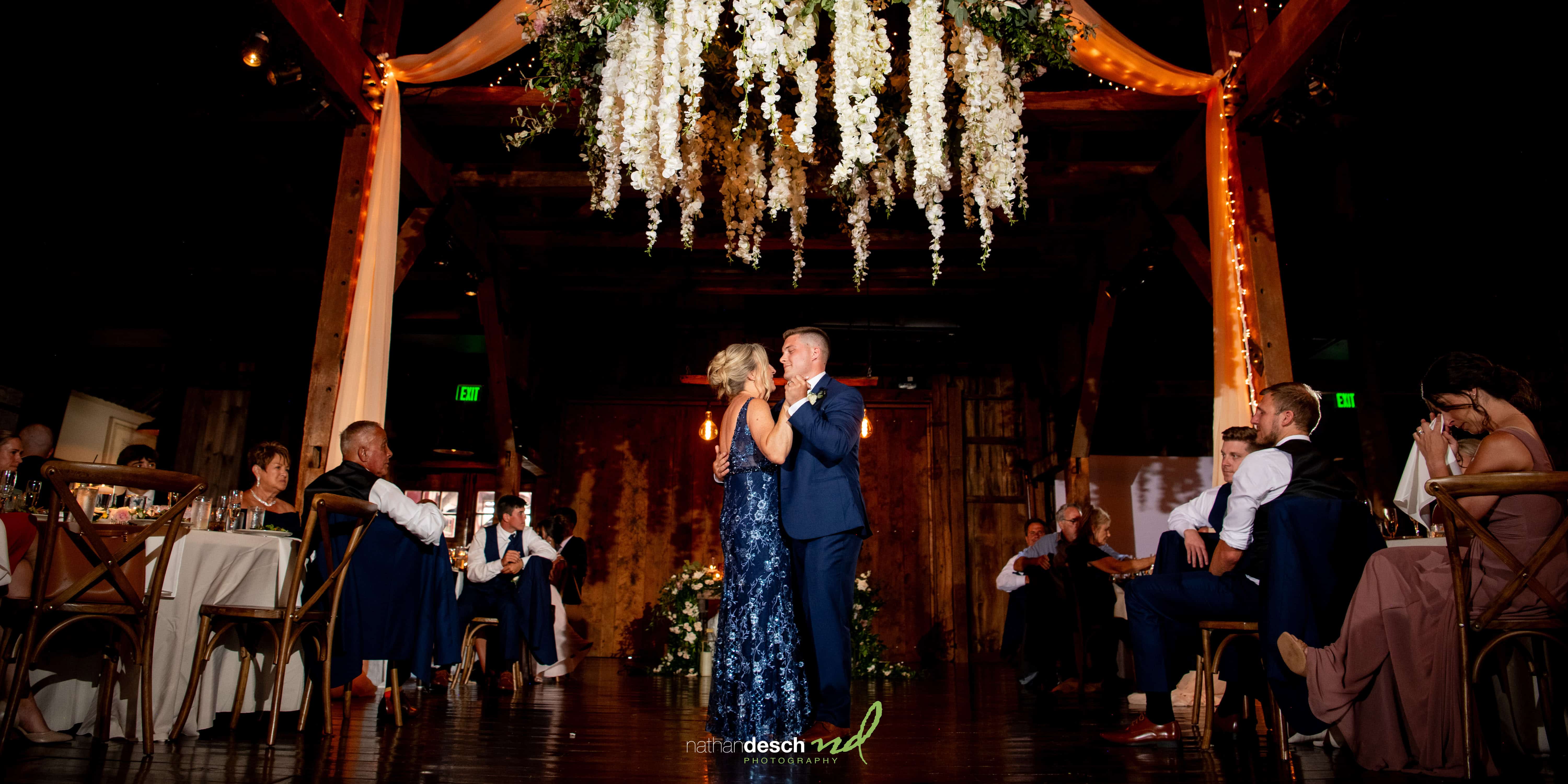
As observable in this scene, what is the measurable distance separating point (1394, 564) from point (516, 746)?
2869mm

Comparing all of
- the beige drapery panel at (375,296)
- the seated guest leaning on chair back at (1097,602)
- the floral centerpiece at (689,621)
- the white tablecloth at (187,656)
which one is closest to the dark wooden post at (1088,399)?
the seated guest leaning on chair back at (1097,602)

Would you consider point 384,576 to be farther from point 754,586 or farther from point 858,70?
point 858,70

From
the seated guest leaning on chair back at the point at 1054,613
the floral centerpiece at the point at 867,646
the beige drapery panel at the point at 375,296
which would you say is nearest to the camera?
the beige drapery panel at the point at 375,296

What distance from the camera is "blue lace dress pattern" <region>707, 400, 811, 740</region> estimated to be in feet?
9.68

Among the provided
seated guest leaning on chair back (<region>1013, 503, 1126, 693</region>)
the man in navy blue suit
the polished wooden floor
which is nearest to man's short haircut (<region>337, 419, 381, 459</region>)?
the polished wooden floor

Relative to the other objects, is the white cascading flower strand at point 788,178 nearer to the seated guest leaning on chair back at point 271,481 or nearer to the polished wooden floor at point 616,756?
the polished wooden floor at point 616,756

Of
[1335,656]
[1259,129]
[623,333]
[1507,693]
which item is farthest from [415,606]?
[623,333]

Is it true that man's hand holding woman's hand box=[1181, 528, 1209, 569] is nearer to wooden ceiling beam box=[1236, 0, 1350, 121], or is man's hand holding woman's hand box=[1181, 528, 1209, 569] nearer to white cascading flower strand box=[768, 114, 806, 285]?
white cascading flower strand box=[768, 114, 806, 285]

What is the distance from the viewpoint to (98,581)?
107 inches

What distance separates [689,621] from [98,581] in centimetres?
517

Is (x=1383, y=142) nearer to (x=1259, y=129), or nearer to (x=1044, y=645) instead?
(x=1259, y=129)

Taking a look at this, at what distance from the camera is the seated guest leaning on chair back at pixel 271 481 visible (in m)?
4.50

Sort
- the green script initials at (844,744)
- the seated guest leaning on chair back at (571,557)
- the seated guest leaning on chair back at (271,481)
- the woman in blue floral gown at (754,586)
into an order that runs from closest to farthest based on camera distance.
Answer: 1. the green script initials at (844,744)
2. the woman in blue floral gown at (754,586)
3. the seated guest leaning on chair back at (271,481)
4. the seated guest leaning on chair back at (571,557)

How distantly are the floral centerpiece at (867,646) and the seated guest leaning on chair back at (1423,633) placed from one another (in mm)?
4575
